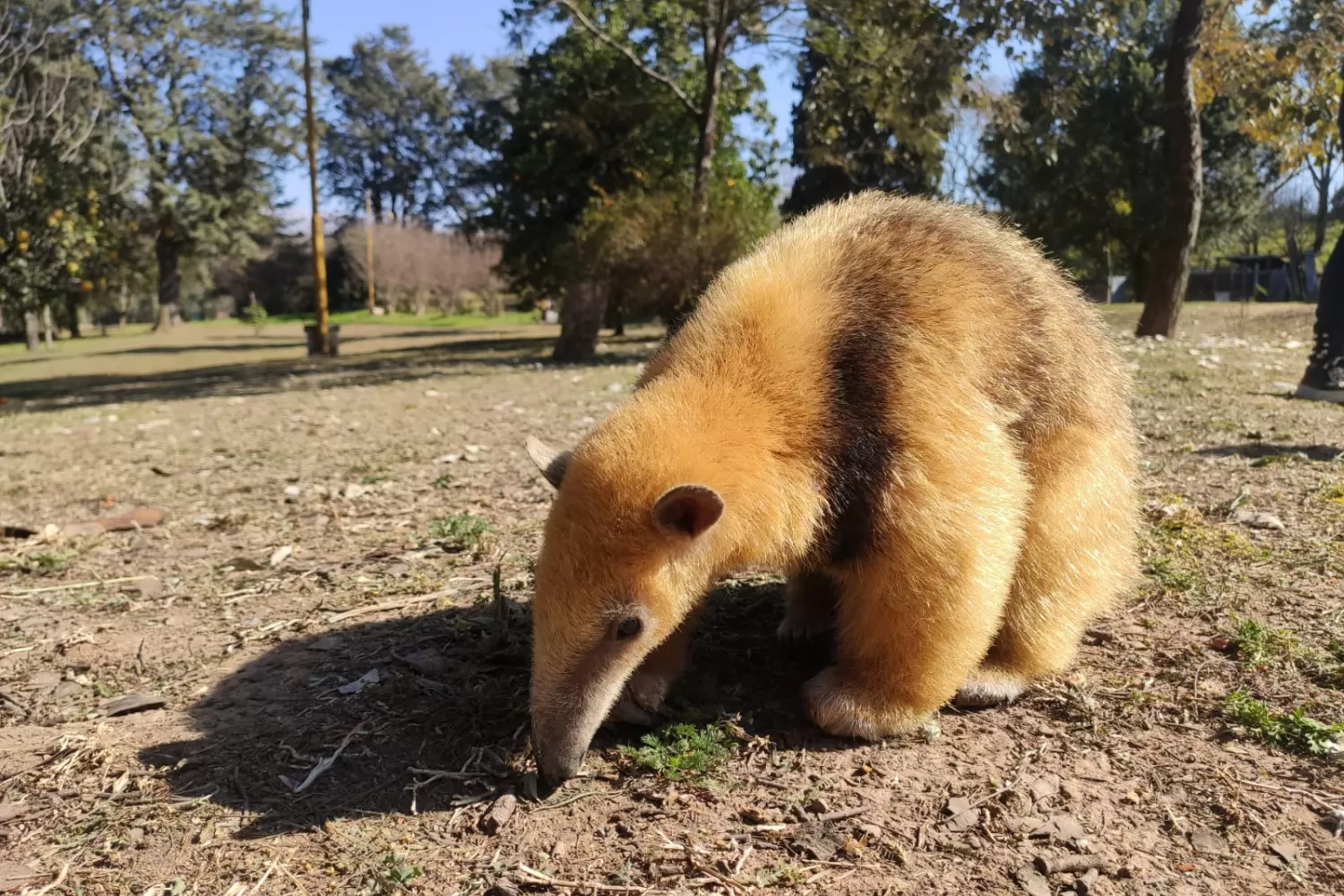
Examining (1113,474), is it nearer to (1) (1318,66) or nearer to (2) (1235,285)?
(1) (1318,66)

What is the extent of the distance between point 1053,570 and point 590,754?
190 centimetres

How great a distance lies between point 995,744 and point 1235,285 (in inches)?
1912

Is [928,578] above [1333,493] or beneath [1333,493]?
above

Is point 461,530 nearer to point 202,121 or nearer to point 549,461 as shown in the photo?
point 549,461

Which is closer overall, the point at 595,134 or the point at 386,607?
the point at 386,607

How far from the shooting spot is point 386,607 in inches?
180

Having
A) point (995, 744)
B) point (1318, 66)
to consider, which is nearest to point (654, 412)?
point (995, 744)

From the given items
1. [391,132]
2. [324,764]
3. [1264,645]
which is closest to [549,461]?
[324,764]

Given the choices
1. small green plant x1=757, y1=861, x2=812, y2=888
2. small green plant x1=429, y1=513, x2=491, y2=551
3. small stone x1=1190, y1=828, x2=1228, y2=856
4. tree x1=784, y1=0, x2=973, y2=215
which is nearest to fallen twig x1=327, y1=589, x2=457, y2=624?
small green plant x1=429, y1=513, x2=491, y2=551

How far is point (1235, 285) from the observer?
143 feet

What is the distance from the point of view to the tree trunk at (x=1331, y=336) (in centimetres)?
771

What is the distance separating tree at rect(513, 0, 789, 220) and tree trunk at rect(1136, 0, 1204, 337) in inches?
257

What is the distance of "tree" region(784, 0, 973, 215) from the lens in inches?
500

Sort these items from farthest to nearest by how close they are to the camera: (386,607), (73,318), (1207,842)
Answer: (73,318) < (386,607) < (1207,842)
